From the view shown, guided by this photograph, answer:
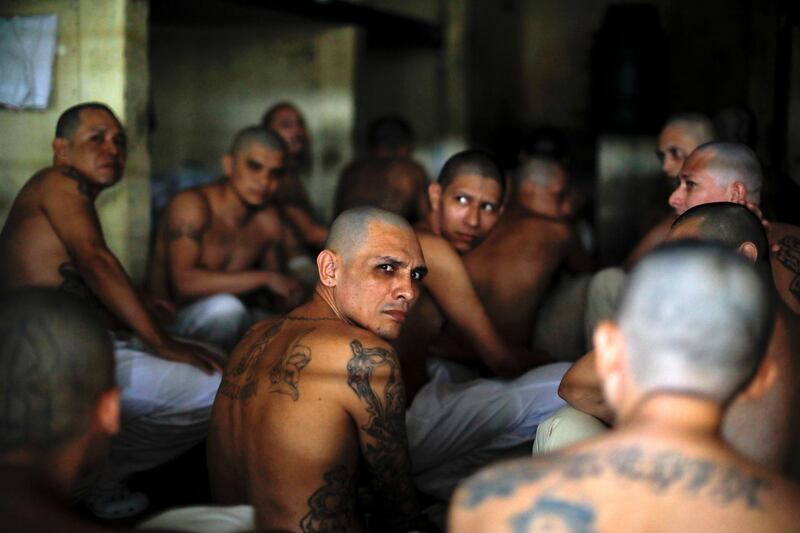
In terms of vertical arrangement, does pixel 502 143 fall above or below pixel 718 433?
above

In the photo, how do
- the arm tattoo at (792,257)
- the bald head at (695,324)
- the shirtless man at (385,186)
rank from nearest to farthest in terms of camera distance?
the bald head at (695,324), the arm tattoo at (792,257), the shirtless man at (385,186)

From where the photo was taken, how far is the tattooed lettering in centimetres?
359

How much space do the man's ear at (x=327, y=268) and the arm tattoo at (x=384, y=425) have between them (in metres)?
0.49

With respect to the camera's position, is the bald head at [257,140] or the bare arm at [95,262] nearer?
the bare arm at [95,262]

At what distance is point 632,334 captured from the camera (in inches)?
73.0

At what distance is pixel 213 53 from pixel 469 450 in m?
5.60

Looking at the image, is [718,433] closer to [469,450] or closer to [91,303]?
[469,450]

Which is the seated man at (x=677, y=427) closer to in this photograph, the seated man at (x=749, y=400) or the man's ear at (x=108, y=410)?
the seated man at (x=749, y=400)

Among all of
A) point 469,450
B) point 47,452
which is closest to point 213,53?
point 469,450

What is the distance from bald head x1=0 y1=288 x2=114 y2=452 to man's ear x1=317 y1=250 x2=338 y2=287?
52.7 inches

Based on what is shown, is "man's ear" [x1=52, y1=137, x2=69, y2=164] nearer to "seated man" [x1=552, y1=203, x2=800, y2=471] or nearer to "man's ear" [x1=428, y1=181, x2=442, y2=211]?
"man's ear" [x1=428, y1=181, x2=442, y2=211]

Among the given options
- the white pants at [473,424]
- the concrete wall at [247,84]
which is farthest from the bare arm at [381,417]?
the concrete wall at [247,84]

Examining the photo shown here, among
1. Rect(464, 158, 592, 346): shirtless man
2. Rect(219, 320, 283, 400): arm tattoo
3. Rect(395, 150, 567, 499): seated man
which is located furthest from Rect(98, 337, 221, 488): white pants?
Rect(464, 158, 592, 346): shirtless man

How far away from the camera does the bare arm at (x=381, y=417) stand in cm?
285
